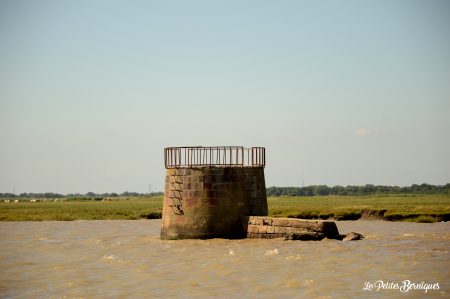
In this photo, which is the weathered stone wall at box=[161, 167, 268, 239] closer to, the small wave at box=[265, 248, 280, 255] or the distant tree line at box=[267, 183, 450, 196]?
the small wave at box=[265, 248, 280, 255]

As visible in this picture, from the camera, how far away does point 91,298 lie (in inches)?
633

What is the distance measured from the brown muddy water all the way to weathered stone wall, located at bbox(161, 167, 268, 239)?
76cm

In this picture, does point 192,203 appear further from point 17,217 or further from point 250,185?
point 17,217

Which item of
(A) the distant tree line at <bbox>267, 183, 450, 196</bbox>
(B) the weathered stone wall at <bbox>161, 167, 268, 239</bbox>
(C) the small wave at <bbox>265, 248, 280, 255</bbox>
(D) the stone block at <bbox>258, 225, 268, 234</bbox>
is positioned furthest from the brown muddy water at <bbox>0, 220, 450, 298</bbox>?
(A) the distant tree line at <bbox>267, 183, 450, 196</bbox>

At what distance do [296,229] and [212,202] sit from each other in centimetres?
390

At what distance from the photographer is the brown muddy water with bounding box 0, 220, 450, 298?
1644cm

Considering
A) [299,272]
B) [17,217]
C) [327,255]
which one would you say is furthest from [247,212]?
[17,217]

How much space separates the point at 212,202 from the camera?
90.5ft

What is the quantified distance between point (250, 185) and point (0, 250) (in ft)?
35.6

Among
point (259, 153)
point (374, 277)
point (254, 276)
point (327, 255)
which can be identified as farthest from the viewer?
point (259, 153)

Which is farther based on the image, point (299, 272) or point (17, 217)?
point (17, 217)

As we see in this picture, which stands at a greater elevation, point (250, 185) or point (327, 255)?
point (250, 185)

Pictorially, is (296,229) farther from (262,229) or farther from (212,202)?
(212,202)

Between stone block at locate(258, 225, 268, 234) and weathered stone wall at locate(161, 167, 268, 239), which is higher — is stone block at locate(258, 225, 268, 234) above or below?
below
